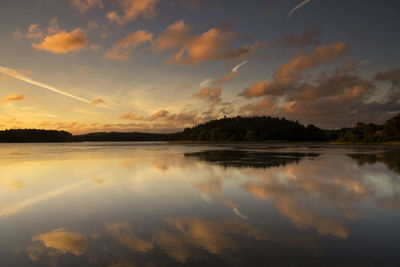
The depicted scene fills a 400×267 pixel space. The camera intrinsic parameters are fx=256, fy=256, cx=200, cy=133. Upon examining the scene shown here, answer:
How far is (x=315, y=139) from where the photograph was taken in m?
181

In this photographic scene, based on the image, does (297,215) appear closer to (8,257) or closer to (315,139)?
(8,257)

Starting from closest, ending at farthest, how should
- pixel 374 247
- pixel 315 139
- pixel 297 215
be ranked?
pixel 374 247, pixel 297 215, pixel 315 139

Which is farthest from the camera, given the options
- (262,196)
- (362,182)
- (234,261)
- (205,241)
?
(362,182)

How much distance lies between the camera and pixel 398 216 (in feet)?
32.1

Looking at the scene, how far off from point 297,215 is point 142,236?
5856 mm

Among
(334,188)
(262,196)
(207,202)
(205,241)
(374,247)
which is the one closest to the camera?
(374,247)

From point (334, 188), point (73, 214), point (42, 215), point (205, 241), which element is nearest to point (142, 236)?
point (205, 241)

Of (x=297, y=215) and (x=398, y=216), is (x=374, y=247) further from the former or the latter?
(x=398, y=216)

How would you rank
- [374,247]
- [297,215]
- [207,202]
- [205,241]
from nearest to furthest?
[374,247] < [205,241] < [297,215] < [207,202]

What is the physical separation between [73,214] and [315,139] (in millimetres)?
191778

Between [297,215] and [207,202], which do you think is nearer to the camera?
[297,215]

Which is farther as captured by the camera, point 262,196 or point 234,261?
point 262,196

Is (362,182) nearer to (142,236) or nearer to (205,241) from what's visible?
(205,241)

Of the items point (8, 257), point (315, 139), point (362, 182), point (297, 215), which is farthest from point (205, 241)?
point (315, 139)
